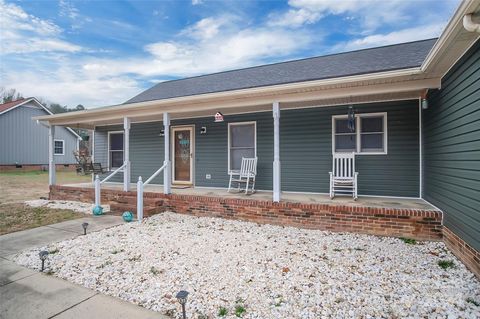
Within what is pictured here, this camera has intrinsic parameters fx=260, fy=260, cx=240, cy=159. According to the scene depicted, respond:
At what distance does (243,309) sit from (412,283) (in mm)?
1774

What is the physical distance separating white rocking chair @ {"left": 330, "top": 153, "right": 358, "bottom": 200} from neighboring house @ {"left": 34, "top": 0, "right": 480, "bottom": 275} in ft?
0.74

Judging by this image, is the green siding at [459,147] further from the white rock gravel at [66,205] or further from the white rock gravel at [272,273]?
the white rock gravel at [66,205]

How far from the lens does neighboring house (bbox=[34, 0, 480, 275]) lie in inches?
122

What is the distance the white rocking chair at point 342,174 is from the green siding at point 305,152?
0.72 feet

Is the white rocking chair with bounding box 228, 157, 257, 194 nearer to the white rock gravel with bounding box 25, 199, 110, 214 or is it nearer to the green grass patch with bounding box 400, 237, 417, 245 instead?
the green grass patch with bounding box 400, 237, 417, 245

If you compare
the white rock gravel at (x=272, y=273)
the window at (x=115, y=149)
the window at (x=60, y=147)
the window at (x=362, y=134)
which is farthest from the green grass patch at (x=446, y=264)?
the window at (x=60, y=147)

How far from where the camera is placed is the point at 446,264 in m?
3.08

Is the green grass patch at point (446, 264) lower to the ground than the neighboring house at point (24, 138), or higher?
lower

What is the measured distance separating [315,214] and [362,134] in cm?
228

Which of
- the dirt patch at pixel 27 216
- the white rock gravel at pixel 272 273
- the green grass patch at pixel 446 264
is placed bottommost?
the dirt patch at pixel 27 216

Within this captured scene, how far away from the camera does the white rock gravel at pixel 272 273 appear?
2.26 meters

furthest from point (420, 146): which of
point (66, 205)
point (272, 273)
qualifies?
point (66, 205)

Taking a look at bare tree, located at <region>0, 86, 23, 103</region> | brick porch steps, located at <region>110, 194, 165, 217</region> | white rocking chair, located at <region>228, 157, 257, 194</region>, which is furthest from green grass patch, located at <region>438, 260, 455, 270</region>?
bare tree, located at <region>0, 86, 23, 103</region>

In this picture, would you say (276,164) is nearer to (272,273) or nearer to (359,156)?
(359,156)
